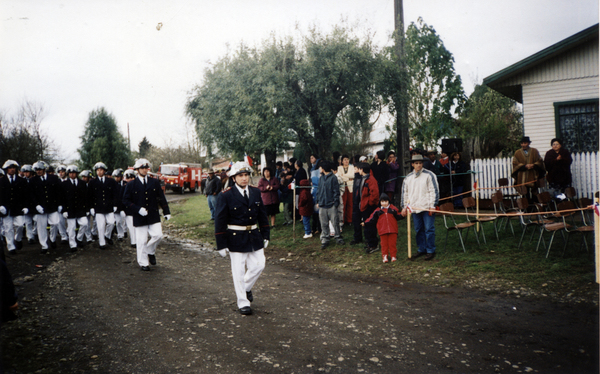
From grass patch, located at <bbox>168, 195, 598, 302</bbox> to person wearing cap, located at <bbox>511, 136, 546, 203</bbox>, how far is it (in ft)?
3.96

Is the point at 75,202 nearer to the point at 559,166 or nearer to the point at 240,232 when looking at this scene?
the point at 240,232

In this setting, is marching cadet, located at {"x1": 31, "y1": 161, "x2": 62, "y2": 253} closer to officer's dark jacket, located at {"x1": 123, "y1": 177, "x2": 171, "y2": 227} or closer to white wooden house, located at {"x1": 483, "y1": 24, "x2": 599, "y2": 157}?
officer's dark jacket, located at {"x1": 123, "y1": 177, "x2": 171, "y2": 227}

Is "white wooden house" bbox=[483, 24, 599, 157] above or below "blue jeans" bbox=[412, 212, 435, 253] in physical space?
above

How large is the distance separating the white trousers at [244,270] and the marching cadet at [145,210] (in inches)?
140

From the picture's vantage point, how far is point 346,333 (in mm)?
5008

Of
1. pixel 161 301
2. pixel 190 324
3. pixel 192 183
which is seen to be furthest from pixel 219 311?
pixel 192 183

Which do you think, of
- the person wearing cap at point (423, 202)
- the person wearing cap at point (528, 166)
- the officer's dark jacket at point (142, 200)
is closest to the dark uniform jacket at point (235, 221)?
the officer's dark jacket at point (142, 200)

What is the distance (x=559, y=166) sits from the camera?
11320 mm

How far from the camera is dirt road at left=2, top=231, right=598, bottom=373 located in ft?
13.9

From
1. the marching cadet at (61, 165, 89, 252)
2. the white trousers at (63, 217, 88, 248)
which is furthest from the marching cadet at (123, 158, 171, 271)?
the marching cadet at (61, 165, 89, 252)

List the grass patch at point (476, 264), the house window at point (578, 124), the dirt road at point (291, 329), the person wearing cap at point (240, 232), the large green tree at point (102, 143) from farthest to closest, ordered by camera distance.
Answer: the large green tree at point (102, 143) < the house window at point (578, 124) < the grass patch at point (476, 264) < the person wearing cap at point (240, 232) < the dirt road at point (291, 329)

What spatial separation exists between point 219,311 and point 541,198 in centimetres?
726

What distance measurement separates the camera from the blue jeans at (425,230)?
877cm

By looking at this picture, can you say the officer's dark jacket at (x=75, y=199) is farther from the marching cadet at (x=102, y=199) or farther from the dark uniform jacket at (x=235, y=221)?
the dark uniform jacket at (x=235, y=221)
